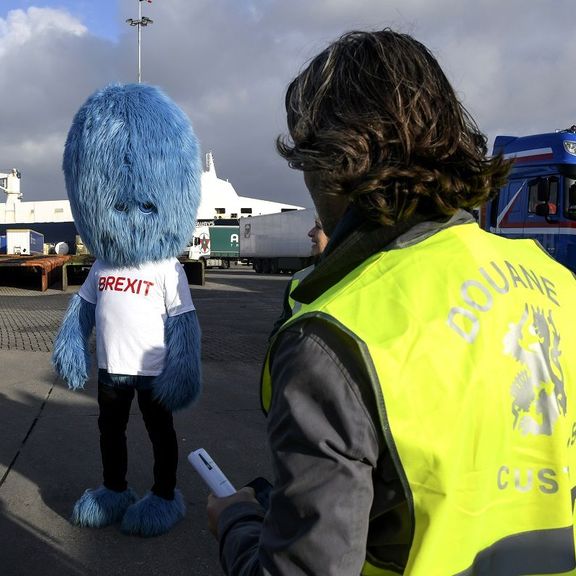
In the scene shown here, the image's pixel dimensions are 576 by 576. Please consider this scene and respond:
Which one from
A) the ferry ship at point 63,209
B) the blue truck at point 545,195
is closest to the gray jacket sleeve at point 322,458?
the blue truck at point 545,195

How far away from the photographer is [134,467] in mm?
4262

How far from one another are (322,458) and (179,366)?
2467 mm

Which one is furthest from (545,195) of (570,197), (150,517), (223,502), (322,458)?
(322,458)

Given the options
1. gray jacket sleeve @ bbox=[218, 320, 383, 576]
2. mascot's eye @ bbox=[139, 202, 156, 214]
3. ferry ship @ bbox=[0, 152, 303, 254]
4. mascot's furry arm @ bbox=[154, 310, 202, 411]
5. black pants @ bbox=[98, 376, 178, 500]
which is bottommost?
black pants @ bbox=[98, 376, 178, 500]

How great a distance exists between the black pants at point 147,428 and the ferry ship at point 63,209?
3932 cm

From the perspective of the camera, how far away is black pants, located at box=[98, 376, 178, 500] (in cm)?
334

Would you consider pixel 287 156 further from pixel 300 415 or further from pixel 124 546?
pixel 124 546

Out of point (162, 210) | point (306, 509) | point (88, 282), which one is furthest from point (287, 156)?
point (88, 282)

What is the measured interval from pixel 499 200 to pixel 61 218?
58.2 m

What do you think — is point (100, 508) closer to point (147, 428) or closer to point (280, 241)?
point (147, 428)

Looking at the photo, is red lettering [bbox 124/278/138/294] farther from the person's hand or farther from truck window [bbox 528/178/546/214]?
truck window [bbox 528/178/546/214]

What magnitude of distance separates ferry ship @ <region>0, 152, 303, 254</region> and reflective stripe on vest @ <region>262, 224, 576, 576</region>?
41.7m

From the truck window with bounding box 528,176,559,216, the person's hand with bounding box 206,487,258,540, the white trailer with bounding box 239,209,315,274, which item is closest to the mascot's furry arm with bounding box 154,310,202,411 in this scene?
the person's hand with bounding box 206,487,258,540

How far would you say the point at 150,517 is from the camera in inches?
130
